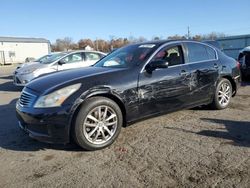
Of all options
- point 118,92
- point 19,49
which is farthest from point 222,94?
point 19,49

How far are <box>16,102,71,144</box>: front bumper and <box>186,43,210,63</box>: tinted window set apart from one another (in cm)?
285

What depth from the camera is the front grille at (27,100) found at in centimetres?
422

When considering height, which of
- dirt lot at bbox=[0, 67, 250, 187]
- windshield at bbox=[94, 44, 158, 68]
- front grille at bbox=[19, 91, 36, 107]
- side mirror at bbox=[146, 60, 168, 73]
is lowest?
dirt lot at bbox=[0, 67, 250, 187]

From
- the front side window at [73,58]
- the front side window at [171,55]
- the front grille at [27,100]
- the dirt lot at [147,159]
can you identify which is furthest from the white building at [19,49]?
the dirt lot at [147,159]

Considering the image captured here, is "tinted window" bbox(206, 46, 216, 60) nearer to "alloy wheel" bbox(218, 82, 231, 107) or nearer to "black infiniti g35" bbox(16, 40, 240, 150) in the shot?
"black infiniti g35" bbox(16, 40, 240, 150)

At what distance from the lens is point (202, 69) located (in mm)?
5727

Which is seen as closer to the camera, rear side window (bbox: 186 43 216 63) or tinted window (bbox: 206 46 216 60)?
rear side window (bbox: 186 43 216 63)

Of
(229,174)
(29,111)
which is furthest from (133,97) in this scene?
(229,174)

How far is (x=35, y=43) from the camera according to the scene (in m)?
62.9

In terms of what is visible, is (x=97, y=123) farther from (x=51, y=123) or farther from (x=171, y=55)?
(x=171, y=55)

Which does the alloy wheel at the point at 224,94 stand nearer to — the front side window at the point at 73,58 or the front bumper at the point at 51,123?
the front bumper at the point at 51,123

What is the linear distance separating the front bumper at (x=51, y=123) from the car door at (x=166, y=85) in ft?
4.29

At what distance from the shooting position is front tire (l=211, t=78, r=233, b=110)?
6145 mm

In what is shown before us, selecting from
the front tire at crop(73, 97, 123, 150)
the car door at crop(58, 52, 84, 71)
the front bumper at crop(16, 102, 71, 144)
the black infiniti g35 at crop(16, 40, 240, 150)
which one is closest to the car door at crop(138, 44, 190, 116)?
the black infiniti g35 at crop(16, 40, 240, 150)
